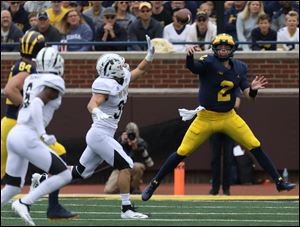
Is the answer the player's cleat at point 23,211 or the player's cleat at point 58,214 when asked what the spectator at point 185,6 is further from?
the player's cleat at point 23,211

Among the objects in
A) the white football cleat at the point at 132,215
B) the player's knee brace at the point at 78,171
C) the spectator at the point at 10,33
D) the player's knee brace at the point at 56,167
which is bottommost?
the white football cleat at the point at 132,215

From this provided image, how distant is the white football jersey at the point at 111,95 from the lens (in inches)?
523

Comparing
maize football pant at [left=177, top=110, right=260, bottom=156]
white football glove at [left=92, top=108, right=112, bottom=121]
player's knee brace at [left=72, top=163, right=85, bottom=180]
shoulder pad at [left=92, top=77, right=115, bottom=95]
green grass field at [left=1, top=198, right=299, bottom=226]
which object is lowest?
green grass field at [left=1, top=198, right=299, bottom=226]

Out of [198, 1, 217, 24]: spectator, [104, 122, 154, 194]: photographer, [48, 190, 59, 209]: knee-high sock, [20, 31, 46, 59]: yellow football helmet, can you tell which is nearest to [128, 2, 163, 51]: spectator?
[198, 1, 217, 24]: spectator

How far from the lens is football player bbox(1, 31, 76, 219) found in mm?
13266

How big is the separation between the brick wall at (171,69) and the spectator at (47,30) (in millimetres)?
331

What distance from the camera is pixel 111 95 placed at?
13.4 metres

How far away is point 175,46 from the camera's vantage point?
19938mm

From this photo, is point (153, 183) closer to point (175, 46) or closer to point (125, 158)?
point (125, 158)

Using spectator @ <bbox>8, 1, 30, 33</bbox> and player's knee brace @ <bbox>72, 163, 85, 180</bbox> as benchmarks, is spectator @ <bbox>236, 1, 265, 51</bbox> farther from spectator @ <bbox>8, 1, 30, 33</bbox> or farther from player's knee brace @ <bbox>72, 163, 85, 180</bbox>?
player's knee brace @ <bbox>72, 163, 85, 180</bbox>

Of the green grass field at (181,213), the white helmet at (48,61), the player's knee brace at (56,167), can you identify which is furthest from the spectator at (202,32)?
the player's knee brace at (56,167)

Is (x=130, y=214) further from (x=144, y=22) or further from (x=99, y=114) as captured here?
(x=144, y=22)

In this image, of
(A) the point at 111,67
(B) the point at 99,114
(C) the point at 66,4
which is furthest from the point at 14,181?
(C) the point at 66,4

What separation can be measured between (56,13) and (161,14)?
1.65 m
